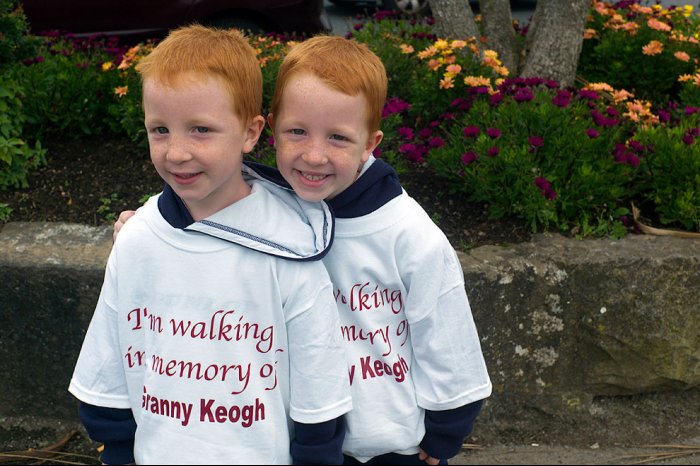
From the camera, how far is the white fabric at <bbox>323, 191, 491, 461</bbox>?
1.91 meters

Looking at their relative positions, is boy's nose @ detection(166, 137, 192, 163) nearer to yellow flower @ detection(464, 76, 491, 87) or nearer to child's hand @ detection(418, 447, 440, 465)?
child's hand @ detection(418, 447, 440, 465)

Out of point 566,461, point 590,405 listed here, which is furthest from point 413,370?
point 590,405

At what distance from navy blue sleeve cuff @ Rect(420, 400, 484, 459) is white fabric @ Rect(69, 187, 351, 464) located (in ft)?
0.83

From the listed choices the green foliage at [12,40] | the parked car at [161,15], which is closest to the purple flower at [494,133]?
the green foliage at [12,40]

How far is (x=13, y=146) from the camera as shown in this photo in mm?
3561

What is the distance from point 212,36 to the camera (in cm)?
180

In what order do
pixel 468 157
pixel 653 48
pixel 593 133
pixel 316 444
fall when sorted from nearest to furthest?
1. pixel 316 444
2. pixel 468 157
3. pixel 593 133
4. pixel 653 48

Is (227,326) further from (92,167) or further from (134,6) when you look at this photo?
(134,6)

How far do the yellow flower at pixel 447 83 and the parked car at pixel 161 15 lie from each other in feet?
10.3

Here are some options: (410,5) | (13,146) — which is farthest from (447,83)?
(410,5)

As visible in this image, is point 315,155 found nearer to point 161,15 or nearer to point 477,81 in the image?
point 477,81

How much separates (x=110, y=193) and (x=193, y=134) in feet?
6.18

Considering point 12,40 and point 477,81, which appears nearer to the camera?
point 477,81

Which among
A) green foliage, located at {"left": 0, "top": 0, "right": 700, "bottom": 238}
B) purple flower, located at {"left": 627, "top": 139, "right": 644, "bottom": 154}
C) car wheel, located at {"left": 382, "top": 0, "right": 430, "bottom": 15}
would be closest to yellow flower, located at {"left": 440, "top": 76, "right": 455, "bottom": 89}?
green foliage, located at {"left": 0, "top": 0, "right": 700, "bottom": 238}
